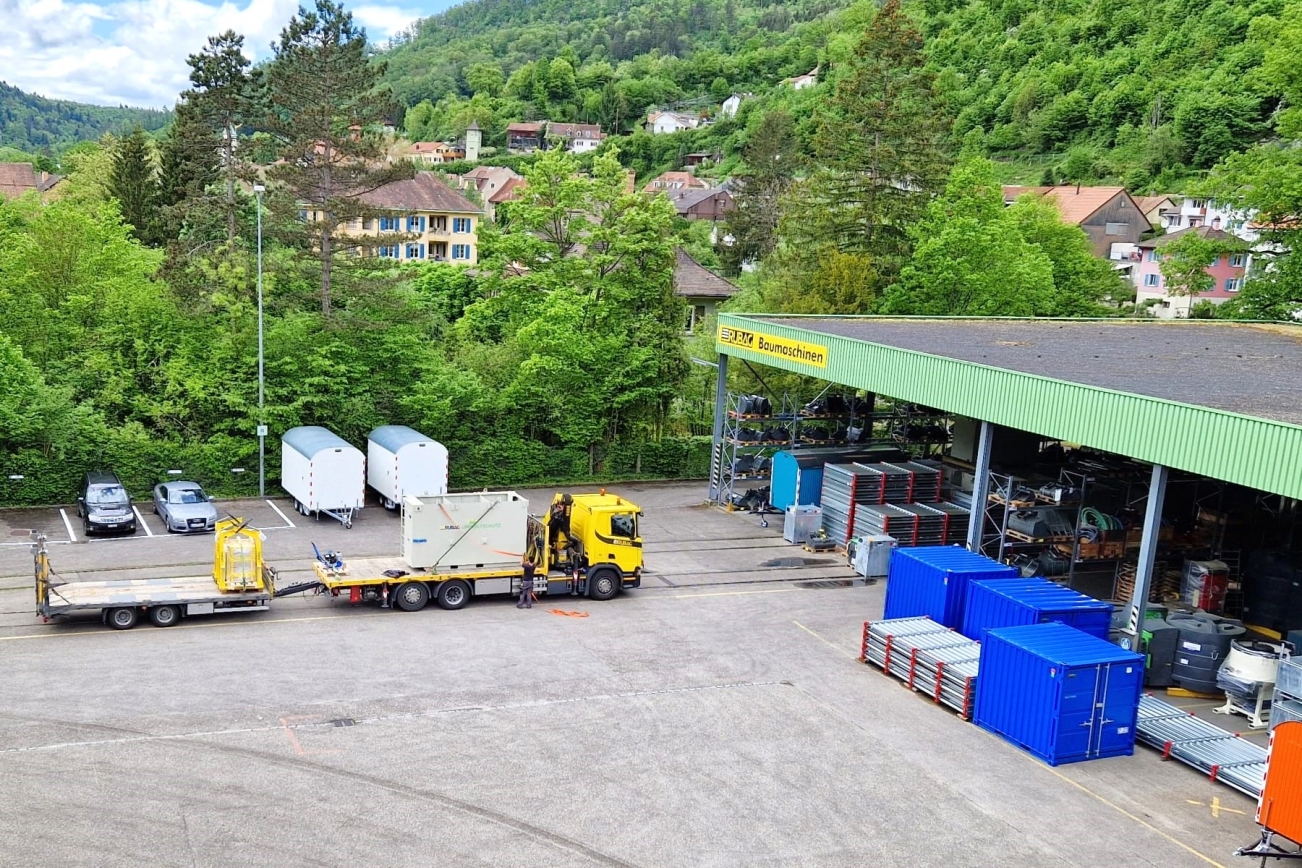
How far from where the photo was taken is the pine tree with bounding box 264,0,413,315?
1378 inches

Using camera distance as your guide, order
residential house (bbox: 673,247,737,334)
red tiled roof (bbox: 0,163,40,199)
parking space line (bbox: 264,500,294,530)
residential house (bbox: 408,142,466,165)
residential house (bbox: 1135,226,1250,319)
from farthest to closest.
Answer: residential house (bbox: 408,142,466,165) < red tiled roof (bbox: 0,163,40,199) < residential house (bbox: 1135,226,1250,319) < residential house (bbox: 673,247,737,334) < parking space line (bbox: 264,500,294,530)

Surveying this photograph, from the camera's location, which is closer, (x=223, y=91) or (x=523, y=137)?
(x=223, y=91)

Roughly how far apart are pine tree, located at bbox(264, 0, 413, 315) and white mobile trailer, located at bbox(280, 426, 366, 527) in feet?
23.8

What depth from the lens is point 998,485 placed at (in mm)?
27672

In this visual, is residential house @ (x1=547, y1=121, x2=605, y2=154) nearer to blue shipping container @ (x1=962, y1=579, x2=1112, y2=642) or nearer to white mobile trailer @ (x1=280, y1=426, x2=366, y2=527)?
white mobile trailer @ (x1=280, y1=426, x2=366, y2=527)

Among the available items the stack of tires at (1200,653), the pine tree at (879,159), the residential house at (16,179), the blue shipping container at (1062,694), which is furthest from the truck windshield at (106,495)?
the residential house at (16,179)

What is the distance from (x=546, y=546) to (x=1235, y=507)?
18402 mm

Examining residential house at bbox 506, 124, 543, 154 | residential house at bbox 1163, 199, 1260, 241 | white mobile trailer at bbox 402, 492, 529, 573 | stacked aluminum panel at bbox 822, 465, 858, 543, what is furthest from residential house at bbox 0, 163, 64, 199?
residential house at bbox 506, 124, 543, 154

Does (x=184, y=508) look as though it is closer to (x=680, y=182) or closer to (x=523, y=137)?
(x=680, y=182)

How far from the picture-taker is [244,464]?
3475cm

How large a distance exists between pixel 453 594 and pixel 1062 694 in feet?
42.4

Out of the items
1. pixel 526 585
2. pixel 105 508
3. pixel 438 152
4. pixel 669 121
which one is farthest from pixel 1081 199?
pixel 438 152

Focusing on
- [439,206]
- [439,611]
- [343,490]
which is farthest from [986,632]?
[439,206]

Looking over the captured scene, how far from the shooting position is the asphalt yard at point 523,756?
14391 millimetres
